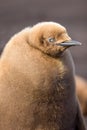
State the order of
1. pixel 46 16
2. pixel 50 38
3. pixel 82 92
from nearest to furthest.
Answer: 1. pixel 50 38
2. pixel 82 92
3. pixel 46 16

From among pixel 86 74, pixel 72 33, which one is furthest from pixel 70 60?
pixel 72 33

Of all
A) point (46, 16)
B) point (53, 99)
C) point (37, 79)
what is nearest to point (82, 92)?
point (53, 99)

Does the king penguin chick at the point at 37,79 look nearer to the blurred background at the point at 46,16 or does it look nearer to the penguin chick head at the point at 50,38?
the penguin chick head at the point at 50,38

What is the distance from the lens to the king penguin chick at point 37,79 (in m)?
3.01

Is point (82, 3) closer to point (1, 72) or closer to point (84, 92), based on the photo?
point (84, 92)

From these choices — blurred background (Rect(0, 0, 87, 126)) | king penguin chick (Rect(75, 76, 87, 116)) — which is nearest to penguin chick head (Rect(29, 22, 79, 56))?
king penguin chick (Rect(75, 76, 87, 116))

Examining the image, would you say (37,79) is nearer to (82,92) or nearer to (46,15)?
(82,92)

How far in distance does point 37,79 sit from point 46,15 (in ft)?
20.3

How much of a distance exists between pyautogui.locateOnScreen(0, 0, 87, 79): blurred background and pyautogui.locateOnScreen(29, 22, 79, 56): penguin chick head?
198 inches

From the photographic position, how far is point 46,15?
9.18 meters

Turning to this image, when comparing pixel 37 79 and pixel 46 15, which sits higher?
pixel 46 15

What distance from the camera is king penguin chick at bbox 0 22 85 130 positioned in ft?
9.87

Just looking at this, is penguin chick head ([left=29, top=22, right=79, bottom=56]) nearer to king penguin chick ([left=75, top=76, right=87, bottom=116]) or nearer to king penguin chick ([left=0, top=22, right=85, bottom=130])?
king penguin chick ([left=0, top=22, right=85, bottom=130])

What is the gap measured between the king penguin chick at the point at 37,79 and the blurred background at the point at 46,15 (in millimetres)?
4911
